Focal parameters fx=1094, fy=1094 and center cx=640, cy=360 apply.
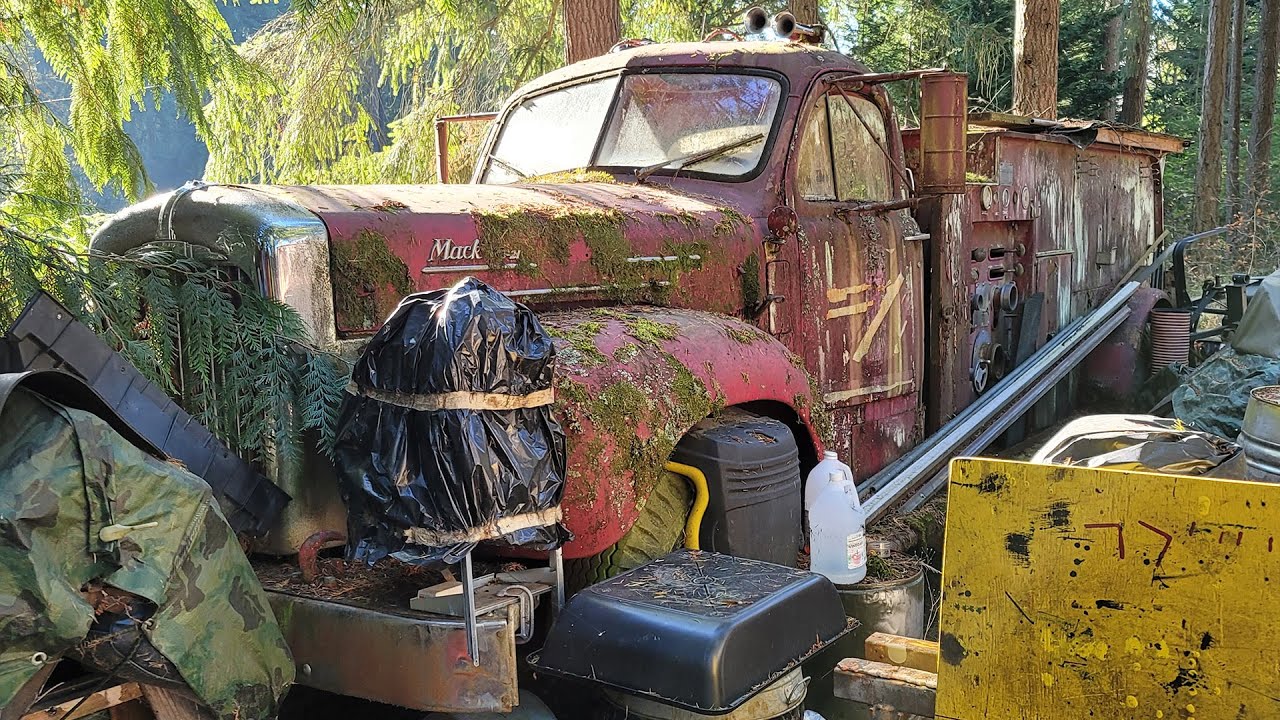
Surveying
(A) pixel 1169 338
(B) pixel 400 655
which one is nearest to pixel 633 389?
(B) pixel 400 655

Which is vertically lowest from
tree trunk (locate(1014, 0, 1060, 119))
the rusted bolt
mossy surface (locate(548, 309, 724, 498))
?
the rusted bolt

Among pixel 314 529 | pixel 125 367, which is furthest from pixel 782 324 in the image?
pixel 125 367

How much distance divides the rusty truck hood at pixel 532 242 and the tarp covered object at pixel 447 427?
0.44m

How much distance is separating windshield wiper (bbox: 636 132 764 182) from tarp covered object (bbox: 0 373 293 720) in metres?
2.56

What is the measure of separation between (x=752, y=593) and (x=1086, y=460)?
1.17 meters

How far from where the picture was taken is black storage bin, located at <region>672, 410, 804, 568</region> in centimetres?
344

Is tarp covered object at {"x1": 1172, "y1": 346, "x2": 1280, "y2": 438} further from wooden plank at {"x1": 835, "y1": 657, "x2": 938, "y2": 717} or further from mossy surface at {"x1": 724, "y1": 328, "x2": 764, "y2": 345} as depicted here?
wooden plank at {"x1": 835, "y1": 657, "x2": 938, "y2": 717}

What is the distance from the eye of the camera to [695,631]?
8.68ft

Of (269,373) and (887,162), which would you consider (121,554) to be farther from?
(887,162)

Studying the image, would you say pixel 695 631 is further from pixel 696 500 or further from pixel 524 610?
pixel 696 500

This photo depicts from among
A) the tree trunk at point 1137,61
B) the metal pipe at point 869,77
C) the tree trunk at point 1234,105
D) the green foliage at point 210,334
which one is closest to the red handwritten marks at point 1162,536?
the green foliage at point 210,334

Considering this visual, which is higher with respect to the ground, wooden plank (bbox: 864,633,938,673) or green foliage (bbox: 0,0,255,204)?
green foliage (bbox: 0,0,255,204)

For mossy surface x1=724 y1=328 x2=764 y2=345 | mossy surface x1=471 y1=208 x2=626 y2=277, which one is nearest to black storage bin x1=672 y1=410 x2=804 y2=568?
mossy surface x1=724 y1=328 x2=764 y2=345

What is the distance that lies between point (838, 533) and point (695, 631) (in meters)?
1.35
